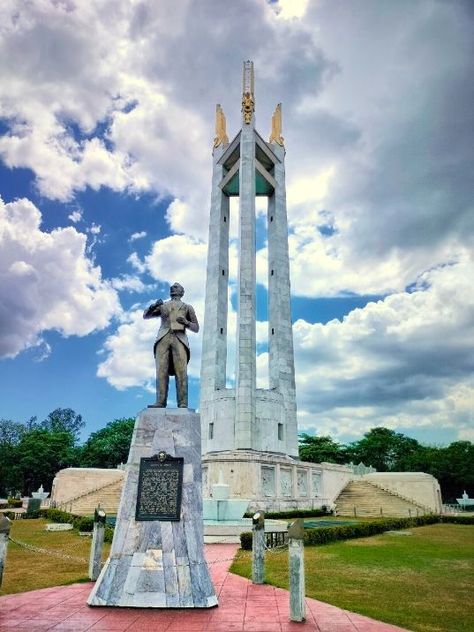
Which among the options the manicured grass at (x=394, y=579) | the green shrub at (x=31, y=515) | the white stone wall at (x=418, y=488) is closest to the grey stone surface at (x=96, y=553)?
the manicured grass at (x=394, y=579)

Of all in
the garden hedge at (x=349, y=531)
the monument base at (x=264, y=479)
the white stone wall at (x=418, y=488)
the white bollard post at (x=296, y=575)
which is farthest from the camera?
the white stone wall at (x=418, y=488)

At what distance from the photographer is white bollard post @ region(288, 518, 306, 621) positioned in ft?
20.5

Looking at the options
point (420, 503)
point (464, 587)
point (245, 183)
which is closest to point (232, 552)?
point (464, 587)

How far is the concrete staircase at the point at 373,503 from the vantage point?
30372 millimetres

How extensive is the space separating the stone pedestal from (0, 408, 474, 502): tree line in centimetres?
4615

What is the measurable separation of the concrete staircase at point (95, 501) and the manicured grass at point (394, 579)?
691 inches

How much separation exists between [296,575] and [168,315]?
15.4 ft

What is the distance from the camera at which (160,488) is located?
23.5 feet

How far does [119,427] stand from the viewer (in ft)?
194

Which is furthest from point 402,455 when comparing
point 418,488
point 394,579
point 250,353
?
point 394,579

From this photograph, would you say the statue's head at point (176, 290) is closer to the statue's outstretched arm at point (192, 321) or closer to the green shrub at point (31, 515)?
the statue's outstretched arm at point (192, 321)

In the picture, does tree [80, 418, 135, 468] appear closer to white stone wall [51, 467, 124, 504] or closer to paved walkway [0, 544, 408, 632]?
white stone wall [51, 467, 124, 504]

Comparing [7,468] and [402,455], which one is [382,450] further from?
[7,468]

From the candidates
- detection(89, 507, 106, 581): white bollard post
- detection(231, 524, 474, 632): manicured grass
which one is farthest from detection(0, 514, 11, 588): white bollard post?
detection(231, 524, 474, 632): manicured grass
